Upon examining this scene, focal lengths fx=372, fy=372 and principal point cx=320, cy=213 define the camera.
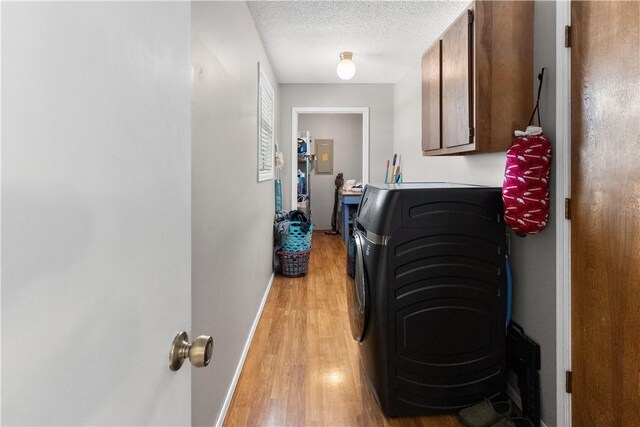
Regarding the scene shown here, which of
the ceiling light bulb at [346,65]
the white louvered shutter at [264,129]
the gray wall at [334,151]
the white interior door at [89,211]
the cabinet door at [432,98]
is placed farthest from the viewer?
the gray wall at [334,151]

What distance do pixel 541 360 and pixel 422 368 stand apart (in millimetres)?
543

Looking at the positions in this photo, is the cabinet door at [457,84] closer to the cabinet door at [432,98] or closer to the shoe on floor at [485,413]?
the cabinet door at [432,98]

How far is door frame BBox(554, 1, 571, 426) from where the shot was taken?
153 cm

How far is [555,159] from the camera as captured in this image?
160 cm

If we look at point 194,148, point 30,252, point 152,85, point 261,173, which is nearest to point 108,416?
point 30,252

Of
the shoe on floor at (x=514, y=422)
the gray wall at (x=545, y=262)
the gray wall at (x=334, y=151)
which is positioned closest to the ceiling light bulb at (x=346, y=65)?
the gray wall at (x=545, y=262)

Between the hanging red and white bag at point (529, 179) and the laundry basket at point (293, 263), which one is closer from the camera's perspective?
the hanging red and white bag at point (529, 179)

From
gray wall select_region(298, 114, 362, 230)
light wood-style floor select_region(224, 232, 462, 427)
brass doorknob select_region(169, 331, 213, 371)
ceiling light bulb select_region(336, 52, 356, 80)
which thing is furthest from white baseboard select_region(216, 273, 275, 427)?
gray wall select_region(298, 114, 362, 230)

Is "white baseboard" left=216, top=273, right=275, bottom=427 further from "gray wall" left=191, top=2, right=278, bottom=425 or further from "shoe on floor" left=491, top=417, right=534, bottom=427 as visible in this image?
"shoe on floor" left=491, top=417, right=534, bottom=427

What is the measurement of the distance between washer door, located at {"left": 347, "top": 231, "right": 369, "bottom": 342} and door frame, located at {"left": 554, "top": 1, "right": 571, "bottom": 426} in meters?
0.84

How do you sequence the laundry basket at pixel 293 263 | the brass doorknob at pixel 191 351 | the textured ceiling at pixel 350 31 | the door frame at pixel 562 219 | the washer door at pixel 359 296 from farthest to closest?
1. the laundry basket at pixel 293 263
2. the textured ceiling at pixel 350 31
3. the washer door at pixel 359 296
4. the door frame at pixel 562 219
5. the brass doorknob at pixel 191 351

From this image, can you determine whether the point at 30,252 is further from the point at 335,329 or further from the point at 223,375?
the point at 335,329

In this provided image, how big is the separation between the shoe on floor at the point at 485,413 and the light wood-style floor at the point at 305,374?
65 millimetres

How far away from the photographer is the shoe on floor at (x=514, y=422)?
170 cm
